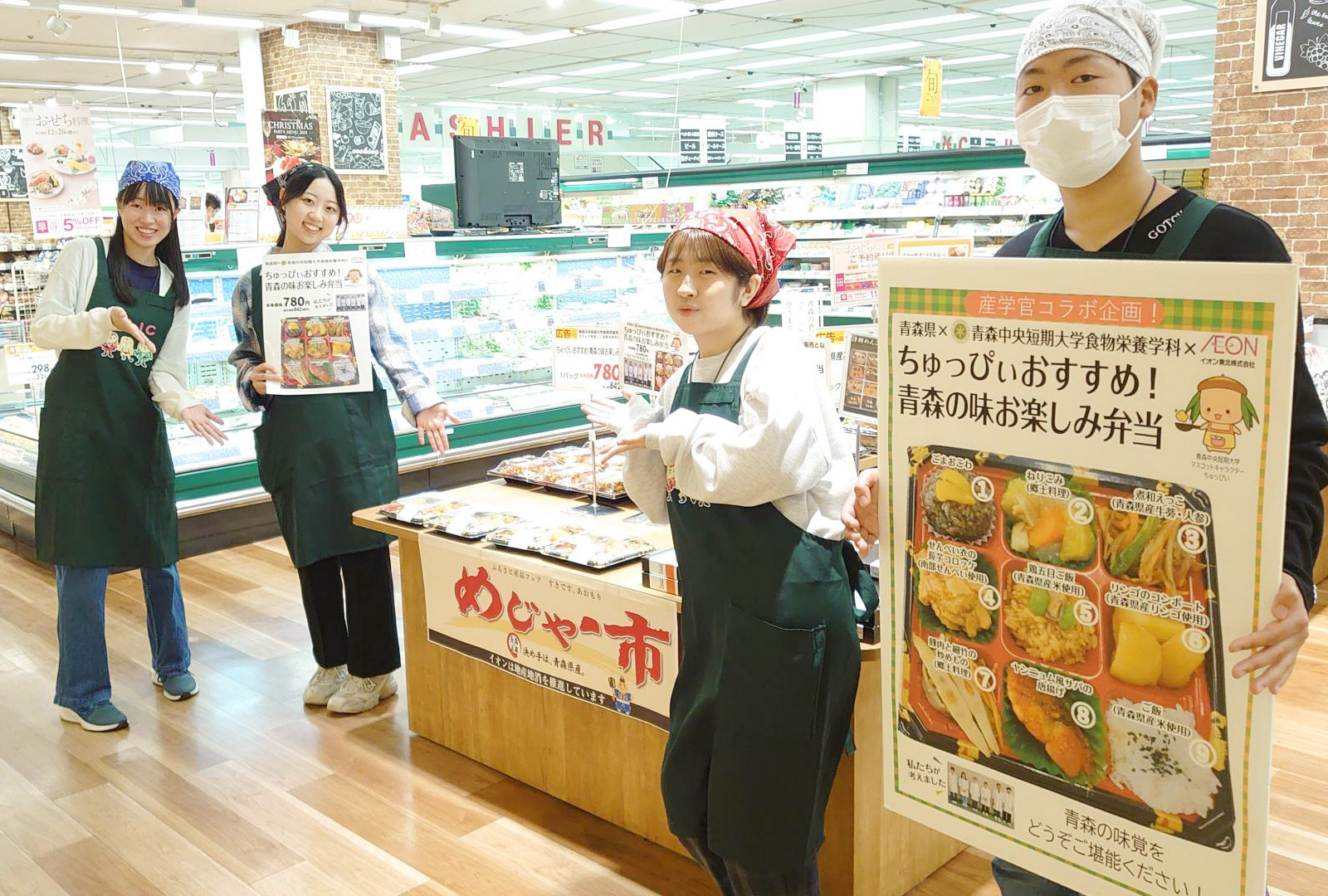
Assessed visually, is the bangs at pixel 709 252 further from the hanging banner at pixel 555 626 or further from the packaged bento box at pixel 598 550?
the packaged bento box at pixel 598 550

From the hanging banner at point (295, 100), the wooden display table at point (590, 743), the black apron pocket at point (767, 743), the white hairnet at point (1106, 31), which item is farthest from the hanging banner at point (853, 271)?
the hanging banner at point (295, 100)

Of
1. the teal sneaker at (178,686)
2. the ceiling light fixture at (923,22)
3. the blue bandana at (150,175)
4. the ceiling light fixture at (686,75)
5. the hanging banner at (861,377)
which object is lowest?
the teal sneaker at (178,686)

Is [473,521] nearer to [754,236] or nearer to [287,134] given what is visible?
[754,236]

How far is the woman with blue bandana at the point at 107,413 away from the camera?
349 centimetres

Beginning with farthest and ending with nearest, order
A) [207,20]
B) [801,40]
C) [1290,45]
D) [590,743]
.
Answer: [801,40] < [207,20] < [1290,45] < [590,743]

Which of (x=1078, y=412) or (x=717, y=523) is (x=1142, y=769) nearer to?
(x=1078, y=412)

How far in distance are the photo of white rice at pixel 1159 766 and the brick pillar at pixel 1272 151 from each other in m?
5.72

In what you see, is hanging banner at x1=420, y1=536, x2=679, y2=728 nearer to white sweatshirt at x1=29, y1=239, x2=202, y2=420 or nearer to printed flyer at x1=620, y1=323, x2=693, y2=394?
printed flyer at x1=620, y1=323, x2=693, y2=394

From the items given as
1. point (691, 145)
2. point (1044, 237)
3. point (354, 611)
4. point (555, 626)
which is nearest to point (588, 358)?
point (555, 626)

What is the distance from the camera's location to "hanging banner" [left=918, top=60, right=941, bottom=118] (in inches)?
336

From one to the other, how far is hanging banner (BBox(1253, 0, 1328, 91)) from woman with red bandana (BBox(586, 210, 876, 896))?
5145mm

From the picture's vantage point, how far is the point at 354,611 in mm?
3670

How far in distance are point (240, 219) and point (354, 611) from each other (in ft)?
16.2

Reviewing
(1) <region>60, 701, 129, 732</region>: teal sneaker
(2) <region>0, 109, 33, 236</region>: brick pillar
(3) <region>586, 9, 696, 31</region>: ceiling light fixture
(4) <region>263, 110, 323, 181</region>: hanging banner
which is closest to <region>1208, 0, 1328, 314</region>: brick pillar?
(1) <region>60, 701, 129, 732</region>: teal sneaker
